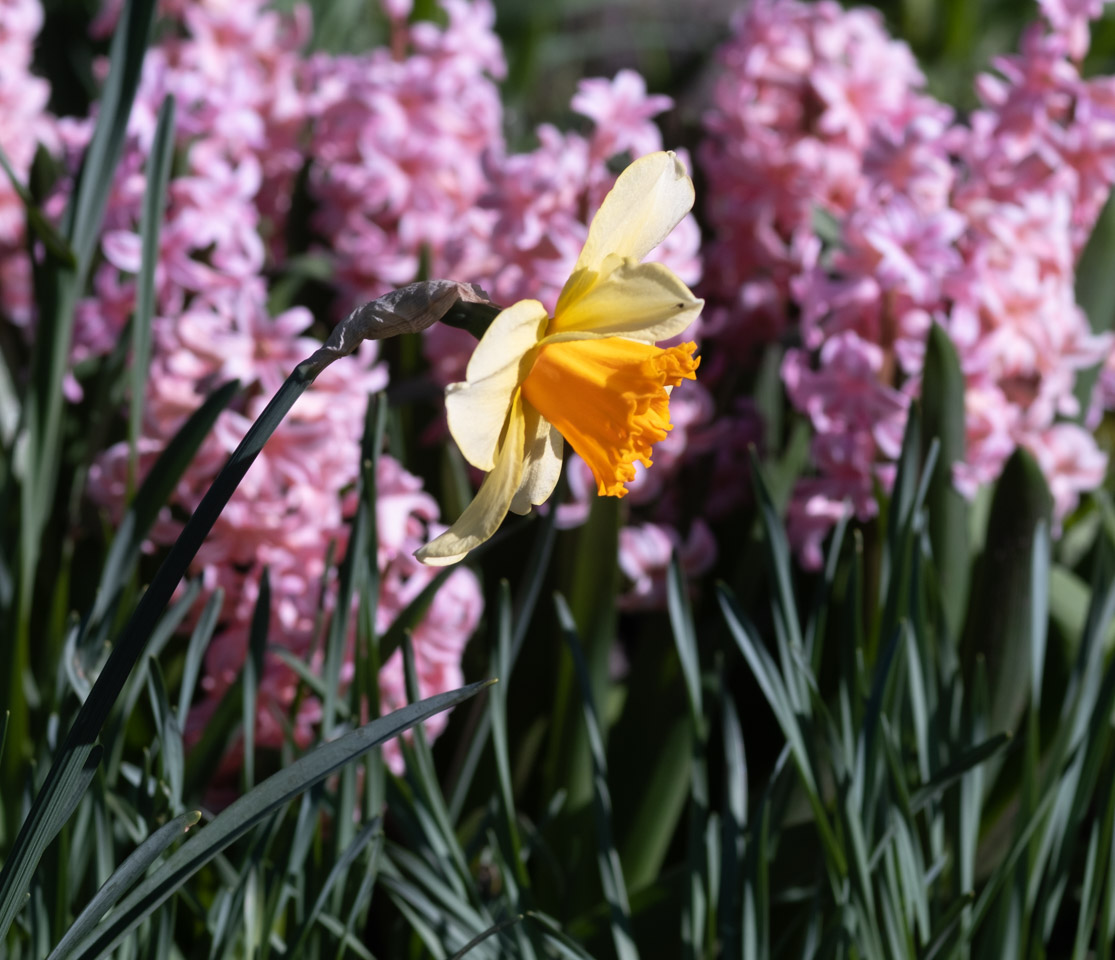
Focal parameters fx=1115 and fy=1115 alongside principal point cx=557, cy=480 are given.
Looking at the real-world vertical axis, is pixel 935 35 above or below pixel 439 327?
above

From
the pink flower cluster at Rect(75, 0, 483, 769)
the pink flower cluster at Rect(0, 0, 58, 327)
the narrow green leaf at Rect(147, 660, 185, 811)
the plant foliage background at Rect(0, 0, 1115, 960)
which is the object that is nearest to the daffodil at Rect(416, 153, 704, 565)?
the plant foliage background at Rect(0, 0, 1115, 960)

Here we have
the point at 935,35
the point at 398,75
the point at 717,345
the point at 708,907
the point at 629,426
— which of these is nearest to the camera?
the point at 629,426

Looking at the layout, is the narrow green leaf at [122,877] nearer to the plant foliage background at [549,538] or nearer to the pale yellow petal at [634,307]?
the plant foliage background at [549,538]

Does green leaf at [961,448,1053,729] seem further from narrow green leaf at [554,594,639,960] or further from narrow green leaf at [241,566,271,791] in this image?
narrow green leaf at [241,566,271,791]

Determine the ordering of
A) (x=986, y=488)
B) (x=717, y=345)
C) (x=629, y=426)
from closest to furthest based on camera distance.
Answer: (x=629, y=426)
(x=986, y=488)
(x=717, y=345)

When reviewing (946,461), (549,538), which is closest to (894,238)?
(946,461)

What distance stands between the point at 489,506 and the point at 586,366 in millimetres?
97

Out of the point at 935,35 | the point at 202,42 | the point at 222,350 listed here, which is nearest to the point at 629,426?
the point at 222,350

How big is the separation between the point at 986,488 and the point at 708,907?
74cm

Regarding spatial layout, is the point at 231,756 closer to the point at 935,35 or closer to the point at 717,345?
the point at 717,345

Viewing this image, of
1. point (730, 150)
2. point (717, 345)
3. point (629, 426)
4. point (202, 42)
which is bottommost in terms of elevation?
point (717, 345)

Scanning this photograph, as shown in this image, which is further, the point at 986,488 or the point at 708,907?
the point at 986,488

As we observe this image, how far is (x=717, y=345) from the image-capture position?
66.2 inches

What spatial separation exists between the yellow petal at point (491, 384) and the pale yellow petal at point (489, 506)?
0.03ft
